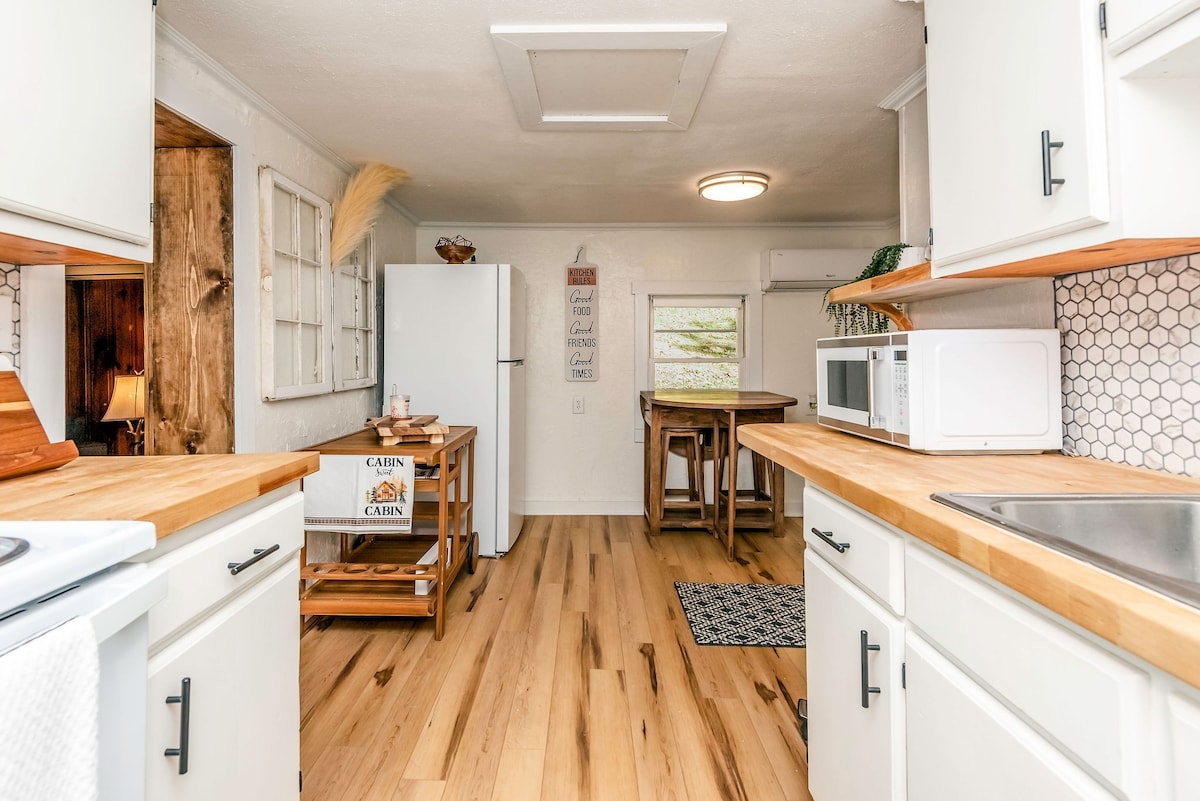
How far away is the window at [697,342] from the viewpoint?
463 centimetres

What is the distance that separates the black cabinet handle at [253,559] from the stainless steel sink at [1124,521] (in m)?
1.25

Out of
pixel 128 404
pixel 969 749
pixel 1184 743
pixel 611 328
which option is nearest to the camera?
pixel 1184 743

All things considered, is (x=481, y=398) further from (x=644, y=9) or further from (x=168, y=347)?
(x=644, y=9)

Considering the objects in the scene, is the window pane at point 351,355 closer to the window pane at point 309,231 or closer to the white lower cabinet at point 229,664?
the window pane at point 309,231

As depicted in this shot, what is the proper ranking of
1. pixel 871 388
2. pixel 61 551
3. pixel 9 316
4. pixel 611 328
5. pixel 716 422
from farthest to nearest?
1. pixel 611 328
2. pixel 716 422
3. pixel 871 388
4. pixel 9 316
5. pixel 61 551

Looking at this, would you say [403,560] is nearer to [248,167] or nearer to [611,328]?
[248,167]

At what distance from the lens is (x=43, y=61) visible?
1.12 metres

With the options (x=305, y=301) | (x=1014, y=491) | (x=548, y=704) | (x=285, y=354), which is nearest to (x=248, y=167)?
(x=305, y=301)

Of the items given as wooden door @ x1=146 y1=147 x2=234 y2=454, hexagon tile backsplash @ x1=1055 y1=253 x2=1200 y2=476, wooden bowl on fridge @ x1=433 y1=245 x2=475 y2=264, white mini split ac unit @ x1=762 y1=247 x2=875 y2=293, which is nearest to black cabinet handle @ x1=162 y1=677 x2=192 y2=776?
wooden door @ x1=146 y1=147 x2=234 y2=454

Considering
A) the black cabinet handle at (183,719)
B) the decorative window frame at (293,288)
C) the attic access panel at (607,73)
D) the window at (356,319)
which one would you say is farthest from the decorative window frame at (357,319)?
the black cabinet handle at (183,719)

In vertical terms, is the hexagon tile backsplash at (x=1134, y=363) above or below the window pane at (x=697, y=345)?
below

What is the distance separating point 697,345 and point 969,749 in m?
3.93

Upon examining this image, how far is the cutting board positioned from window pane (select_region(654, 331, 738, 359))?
3772mm

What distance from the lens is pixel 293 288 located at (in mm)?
2611
